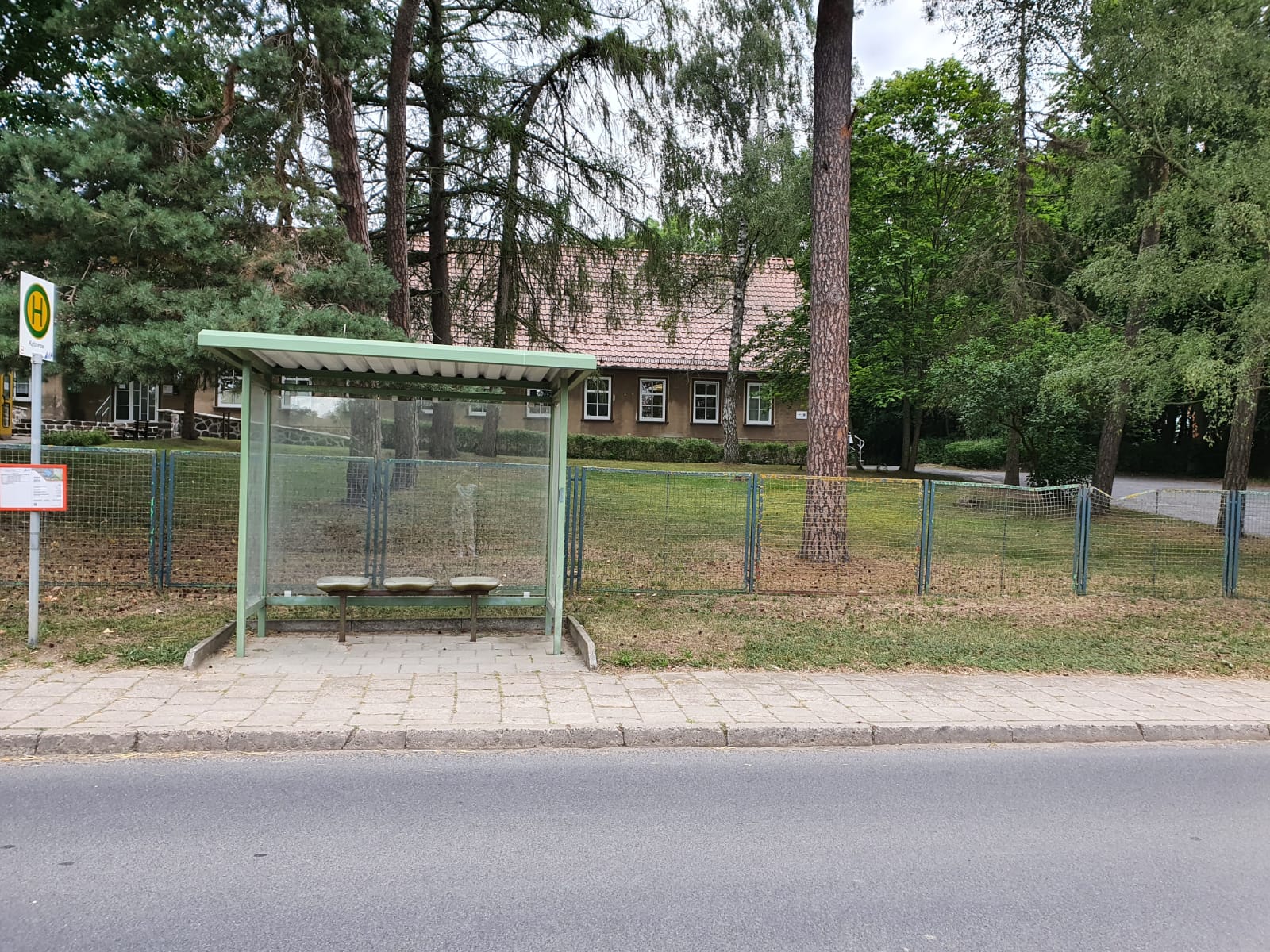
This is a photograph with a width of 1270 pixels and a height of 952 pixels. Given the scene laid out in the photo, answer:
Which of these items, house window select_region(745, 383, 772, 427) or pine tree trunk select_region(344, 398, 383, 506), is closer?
pine tree trunk select_region(344, 398, 383, 506)

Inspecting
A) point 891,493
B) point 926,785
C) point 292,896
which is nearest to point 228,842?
point 292,896

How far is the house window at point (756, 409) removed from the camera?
34.4 metres

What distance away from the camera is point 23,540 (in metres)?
10.1

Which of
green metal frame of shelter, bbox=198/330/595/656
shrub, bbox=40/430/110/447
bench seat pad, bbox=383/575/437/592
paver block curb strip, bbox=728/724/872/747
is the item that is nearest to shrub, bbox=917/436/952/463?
shrub, bbox=40/430/110/447

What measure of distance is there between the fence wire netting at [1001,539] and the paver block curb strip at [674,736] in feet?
20.5

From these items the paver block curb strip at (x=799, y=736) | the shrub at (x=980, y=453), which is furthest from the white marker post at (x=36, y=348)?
the shrub at (x=980, y=453)

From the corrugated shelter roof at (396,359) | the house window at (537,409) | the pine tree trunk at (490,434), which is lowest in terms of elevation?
the pine tree trunk at (490,434)

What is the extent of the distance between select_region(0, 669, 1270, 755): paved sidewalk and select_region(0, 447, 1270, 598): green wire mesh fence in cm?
226

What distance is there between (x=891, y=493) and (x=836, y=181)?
174 inches

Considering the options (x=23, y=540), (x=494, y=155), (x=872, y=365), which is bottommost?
(x=23, y=540)

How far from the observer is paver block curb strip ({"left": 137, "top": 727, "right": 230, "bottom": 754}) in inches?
214

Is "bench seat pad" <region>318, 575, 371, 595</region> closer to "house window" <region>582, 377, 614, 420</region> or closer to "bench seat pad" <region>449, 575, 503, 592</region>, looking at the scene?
"bench seat pad" <region>449, 575, 503, 592</region>

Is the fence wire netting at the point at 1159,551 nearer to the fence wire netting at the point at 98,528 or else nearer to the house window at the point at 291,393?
the house window at the point at 291,393

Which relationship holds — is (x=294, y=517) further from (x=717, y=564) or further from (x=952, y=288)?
(x=952, y=288)
